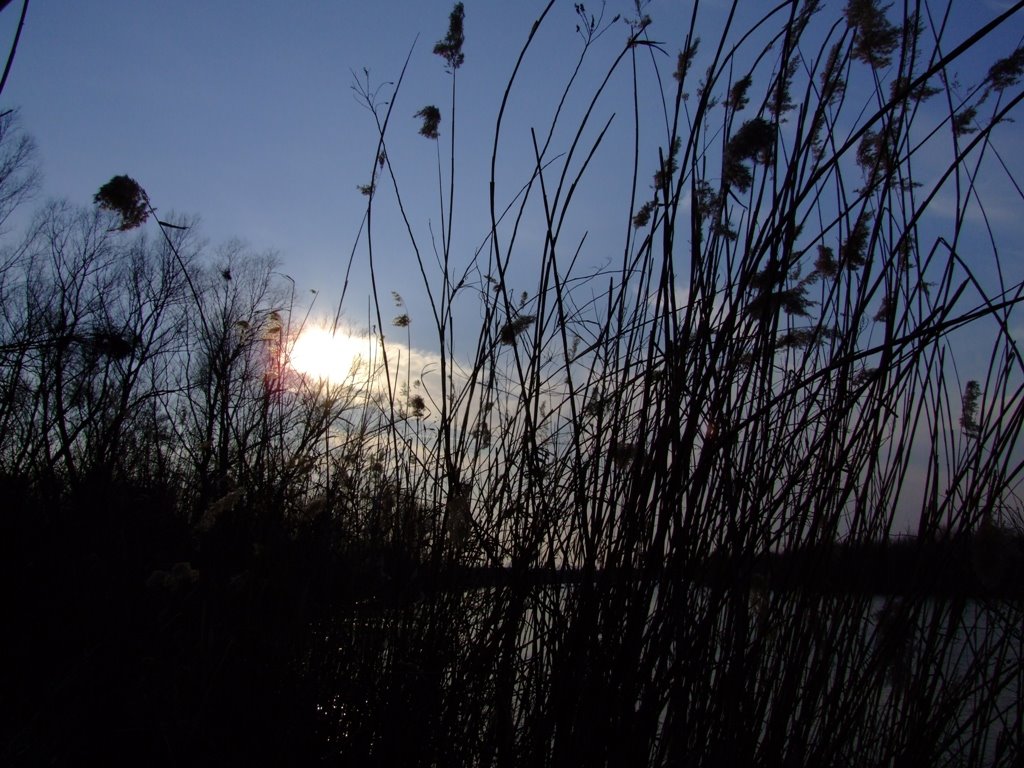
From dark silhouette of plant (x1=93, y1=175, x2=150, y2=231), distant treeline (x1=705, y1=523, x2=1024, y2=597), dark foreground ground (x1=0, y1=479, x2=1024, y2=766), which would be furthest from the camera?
dark silhouette of plant (x1=93, y1=175, x2=150, y2=231)

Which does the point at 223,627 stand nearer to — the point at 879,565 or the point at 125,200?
the point at 125,200

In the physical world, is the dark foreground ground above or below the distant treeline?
below

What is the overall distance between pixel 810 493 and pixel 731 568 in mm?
204

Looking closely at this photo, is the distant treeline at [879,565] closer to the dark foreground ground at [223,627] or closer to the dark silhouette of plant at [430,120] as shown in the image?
the dark foreground ground at [223,627]

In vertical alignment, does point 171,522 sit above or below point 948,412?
below

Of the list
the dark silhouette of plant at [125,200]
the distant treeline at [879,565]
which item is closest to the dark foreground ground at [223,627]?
the distant treeline at [879,565]

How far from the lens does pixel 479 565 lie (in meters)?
1.70

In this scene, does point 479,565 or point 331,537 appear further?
point 331,537

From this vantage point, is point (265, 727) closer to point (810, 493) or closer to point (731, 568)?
point (731, 568)

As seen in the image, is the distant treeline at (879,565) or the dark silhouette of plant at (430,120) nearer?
the distant treeline at (879,565)

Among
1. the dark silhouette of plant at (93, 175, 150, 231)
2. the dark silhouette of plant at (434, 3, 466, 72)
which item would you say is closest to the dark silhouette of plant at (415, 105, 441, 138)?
the dark silhouette of plant at (434, 3, 466, 72)

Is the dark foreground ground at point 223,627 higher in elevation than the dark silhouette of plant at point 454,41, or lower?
lower

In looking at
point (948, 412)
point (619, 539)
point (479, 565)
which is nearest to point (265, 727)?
point (479, 565)

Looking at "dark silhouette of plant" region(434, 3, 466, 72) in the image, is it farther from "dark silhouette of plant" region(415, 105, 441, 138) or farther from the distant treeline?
the distant treeline
